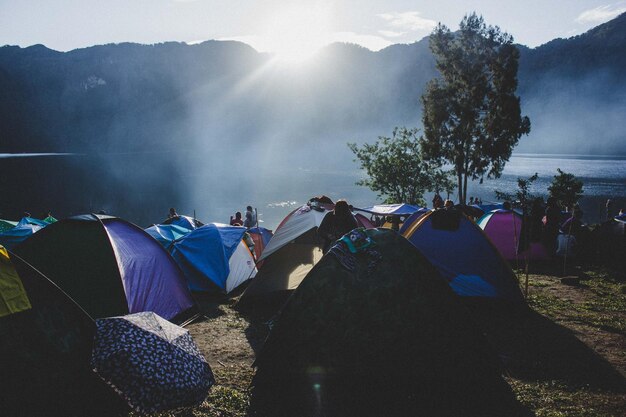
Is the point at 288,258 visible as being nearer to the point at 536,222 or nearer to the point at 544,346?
the point at 544,346

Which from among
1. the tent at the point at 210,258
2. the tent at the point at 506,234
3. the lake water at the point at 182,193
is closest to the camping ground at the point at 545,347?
the tent at the point at 210,258

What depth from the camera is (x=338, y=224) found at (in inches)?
330

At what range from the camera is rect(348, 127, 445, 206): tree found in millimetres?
38906

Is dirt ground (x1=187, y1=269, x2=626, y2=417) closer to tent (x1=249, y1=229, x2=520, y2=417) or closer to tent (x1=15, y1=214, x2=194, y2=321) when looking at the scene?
tent (x1=249, y1=229, x2=520, y2=417)

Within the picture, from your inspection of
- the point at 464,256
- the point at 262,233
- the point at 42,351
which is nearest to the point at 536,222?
the point at 464,256

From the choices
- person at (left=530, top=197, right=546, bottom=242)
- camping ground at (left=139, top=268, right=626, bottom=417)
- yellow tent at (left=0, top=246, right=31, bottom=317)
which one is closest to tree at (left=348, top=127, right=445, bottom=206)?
person at (left=530, top=197, right=546, bottom=242)

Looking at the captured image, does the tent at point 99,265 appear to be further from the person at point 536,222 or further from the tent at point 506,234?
the tent at point 506,234

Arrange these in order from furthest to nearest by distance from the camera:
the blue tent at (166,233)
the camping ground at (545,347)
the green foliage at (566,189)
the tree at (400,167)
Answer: the tree at (400,167)
the green foliage at (566,189)
the blue tent at (166,233)
the camping ground at (545,347)

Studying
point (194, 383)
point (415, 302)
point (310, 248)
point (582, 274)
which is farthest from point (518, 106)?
point (194, 383)

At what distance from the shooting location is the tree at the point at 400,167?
3891cm

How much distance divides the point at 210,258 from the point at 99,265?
153 inches

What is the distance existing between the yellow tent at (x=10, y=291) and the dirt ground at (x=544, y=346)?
89.9 inches

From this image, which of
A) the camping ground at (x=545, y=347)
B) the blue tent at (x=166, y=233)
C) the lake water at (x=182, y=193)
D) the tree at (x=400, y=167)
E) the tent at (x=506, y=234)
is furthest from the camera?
the lake water at (x=182, y=193)

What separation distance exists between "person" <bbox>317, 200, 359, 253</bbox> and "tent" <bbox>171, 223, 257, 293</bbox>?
3896 millimetres
